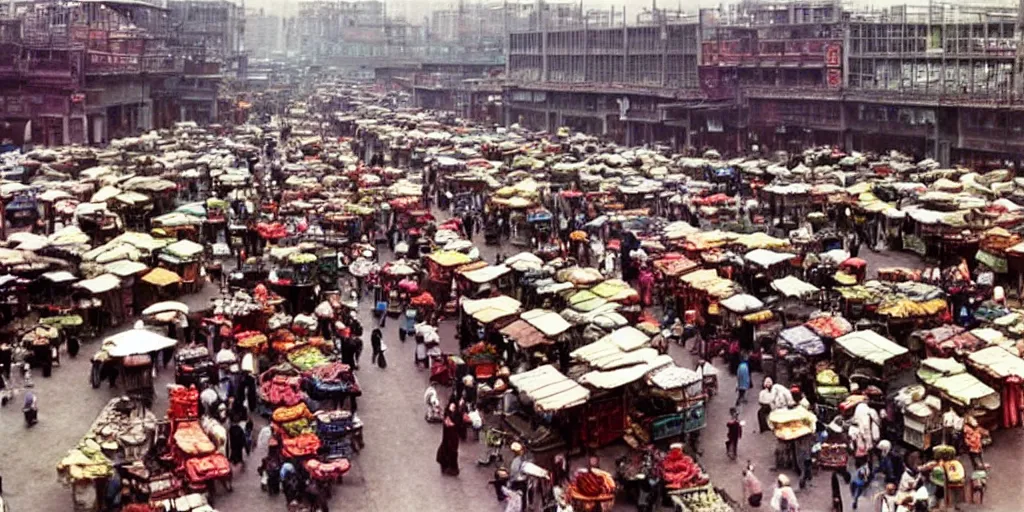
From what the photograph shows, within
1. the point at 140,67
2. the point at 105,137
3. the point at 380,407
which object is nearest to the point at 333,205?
the point at 380,407

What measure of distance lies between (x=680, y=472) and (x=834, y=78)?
57.7 m

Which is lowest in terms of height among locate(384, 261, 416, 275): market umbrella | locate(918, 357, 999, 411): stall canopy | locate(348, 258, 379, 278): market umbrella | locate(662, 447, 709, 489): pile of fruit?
locate(662, 447, 709, 489): pile of fruit

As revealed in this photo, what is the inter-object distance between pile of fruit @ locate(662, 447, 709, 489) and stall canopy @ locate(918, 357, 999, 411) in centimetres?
534

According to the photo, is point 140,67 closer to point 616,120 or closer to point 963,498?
point 616,120

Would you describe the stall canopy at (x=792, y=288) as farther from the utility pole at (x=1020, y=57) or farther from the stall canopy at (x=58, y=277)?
the utility pole at (x=1020, y=57)

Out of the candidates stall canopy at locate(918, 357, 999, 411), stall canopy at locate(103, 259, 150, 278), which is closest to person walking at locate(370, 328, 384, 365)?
stall canopy at locate(103, 259, 150, 278)

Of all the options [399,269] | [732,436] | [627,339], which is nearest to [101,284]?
[399,269]

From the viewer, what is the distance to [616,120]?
3580 inches

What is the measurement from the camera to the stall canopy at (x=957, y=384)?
2042 centimetres

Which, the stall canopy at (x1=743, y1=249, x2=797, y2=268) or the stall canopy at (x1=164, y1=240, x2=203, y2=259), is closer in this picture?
the stall canopy at (x1=743, y1=249, x2=797, y2=268)

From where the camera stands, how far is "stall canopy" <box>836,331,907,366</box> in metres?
22.3

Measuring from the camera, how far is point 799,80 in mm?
74750

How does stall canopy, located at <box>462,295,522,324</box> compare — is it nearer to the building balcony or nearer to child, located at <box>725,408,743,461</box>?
child, located at <box>725,408,743,461</box>

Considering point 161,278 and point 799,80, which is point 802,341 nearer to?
point 161,278
